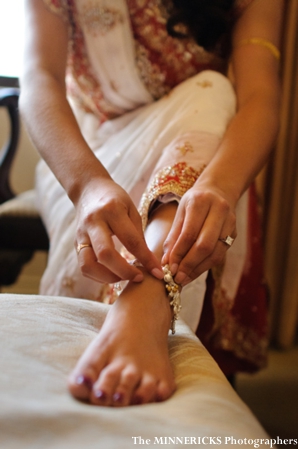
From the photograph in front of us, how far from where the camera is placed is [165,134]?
73 centimetres

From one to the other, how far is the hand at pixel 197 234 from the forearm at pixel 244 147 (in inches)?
2.0

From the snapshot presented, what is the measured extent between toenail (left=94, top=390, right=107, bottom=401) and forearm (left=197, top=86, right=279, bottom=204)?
30 centimetres

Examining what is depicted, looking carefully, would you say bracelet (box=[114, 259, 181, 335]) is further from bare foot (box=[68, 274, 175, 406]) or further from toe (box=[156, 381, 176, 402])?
toe (box=[156, 381, 176, 402])

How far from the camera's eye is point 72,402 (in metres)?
0.32

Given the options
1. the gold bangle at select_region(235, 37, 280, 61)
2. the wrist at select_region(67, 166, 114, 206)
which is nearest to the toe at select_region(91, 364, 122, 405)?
the wrist at select_region(67, 166, 114, 206)

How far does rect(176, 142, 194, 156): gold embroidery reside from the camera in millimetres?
659

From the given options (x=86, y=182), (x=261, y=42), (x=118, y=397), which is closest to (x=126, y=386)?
(x=118, y=397)

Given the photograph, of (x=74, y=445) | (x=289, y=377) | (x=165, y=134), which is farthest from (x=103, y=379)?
(x=289, y=377)

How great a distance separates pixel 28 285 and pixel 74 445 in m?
1.55

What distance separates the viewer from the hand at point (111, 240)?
45cm

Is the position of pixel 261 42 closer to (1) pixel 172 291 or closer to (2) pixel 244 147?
(2) pixel 244 147

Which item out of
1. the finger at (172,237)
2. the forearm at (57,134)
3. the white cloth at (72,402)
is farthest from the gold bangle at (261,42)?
the white cloth at (72,402)

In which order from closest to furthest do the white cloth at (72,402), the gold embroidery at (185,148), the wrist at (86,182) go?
the white cloth at (72,402) → the wrist at (86,182) → the gold embroidery at (185,148)

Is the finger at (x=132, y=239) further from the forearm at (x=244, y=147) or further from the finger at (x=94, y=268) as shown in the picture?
the forearm at (x=244, y=147)
